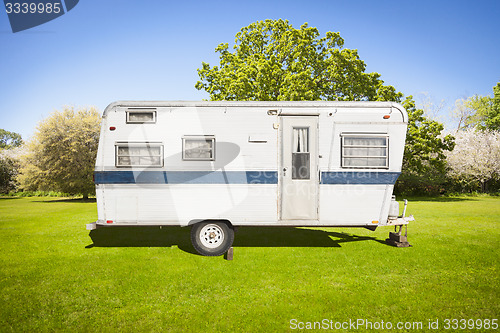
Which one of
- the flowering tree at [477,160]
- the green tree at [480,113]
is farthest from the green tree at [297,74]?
the green tree at [480,113]

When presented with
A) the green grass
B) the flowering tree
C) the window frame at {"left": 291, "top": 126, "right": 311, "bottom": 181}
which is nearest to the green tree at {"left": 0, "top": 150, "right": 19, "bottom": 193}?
the green grass

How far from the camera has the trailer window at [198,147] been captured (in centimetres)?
702

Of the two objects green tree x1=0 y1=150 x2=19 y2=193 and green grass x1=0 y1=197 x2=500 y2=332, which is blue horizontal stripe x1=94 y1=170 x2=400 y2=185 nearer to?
green grass x1=0 y1=197 x2=500 y2=332

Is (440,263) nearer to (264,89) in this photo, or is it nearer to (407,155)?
(264,89)

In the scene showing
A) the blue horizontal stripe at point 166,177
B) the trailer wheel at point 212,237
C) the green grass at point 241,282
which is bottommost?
the green grass at point 241,282

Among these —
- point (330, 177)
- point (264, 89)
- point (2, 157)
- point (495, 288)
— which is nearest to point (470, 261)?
point (495, 288)

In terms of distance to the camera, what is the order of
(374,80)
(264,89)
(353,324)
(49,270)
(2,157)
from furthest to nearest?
(2,157) < (374,80) < (264,89) < (49,270) < (353,324)

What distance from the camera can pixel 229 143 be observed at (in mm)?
7066

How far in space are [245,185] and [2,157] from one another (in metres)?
42.0

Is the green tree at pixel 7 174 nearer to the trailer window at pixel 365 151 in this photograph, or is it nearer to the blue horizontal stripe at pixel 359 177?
the blue horizontal stripe at pixel 359 177

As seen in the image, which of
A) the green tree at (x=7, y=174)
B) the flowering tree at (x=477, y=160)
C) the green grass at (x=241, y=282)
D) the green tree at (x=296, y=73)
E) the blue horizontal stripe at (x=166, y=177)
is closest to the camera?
the green grass at (x=241, y=282)

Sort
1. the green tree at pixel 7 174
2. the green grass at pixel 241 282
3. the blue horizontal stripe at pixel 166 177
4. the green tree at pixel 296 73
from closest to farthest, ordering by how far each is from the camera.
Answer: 1. the green grass at pixel 241 282
2. the blue horizontal stripe at pixel 166 177
3. the green tree at pixel 296 73
4. the green tree at pixel 7 174

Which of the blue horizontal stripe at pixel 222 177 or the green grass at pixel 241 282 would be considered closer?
the green grass at pixel 241 282

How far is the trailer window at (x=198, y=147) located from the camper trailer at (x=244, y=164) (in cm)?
2
